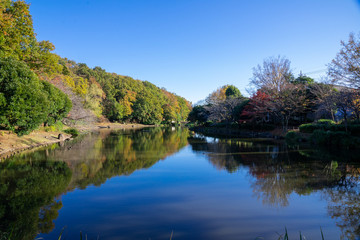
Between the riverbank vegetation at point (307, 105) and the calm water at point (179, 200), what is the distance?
7131mm

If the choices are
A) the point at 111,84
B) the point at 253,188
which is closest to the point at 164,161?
the point at 253,188

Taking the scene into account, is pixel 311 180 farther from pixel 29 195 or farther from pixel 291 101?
pixel 291 101

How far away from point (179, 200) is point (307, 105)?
23253 mm

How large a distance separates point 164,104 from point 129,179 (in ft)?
238

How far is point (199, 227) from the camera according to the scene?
4684mm

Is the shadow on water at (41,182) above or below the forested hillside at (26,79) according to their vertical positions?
below

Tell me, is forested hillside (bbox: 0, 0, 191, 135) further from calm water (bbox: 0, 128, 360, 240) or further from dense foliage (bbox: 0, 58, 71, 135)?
calm water (bbox: 0, 128, 360, 240)

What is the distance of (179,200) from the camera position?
629 centimetres

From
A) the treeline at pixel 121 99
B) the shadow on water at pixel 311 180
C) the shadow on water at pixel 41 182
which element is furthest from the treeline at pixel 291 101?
the treeline at pixel 121 99

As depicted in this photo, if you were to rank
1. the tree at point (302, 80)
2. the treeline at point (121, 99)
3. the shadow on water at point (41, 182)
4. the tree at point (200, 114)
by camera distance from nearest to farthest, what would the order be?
the shadow on water at point (41, 182) < the tree at point (302, 80) < the tree at point (200, 114) < the treeline at point (121, 99)

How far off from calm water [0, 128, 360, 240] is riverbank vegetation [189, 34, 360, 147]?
7.13m

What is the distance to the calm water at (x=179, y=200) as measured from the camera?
4535mm

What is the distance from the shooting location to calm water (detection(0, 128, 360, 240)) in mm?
4535

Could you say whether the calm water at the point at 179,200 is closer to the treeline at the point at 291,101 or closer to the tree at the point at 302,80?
the treeline at the point at 291,101
